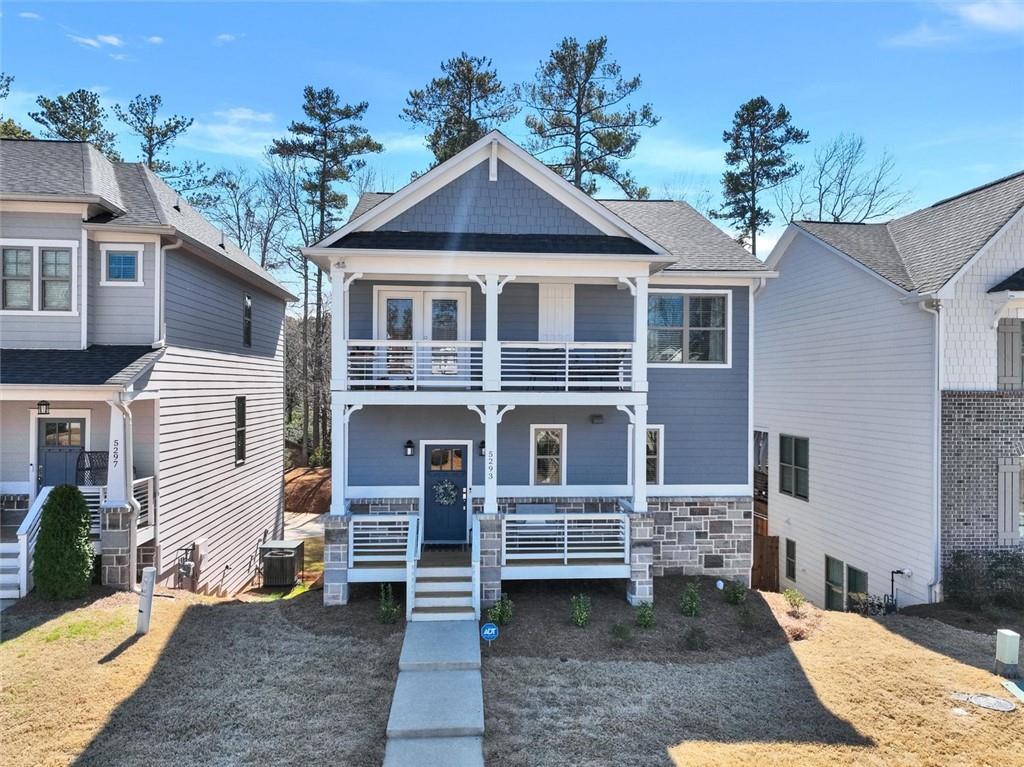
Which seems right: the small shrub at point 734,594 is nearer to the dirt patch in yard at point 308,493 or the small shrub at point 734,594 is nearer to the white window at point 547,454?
the white window at point 547,454

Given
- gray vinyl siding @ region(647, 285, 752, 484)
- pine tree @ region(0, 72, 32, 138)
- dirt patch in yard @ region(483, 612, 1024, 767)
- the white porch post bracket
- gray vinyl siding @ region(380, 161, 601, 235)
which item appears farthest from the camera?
pine tree @ region(0, 72, 32, 138)

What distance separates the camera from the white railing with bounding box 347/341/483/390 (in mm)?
10367

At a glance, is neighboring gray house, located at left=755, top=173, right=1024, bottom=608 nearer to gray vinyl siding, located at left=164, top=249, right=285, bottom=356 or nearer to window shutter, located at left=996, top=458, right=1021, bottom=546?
window shutter, located at left=996, top=458, right=1021, bottom=546

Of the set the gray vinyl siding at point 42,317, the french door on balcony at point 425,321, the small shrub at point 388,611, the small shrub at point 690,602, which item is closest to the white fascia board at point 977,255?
the small shrub at point 690,602

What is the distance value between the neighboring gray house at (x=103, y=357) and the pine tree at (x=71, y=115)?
53.6ft

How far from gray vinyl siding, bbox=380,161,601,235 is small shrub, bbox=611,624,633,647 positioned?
697 cm

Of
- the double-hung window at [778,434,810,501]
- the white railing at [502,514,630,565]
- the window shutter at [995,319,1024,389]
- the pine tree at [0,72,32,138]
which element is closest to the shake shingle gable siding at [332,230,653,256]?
the white railing at [502,514,630,565]

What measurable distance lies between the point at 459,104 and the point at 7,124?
17.0m

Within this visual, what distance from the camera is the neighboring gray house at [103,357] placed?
995 centimetres

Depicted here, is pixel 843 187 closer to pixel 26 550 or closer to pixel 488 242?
pixel 488 242

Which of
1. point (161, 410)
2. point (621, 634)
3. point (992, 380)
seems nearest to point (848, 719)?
point (621, 634)

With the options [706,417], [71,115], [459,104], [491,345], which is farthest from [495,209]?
[71,115]

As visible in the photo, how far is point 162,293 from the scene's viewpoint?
11.1 m

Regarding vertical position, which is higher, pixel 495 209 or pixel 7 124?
pixel 7 124
